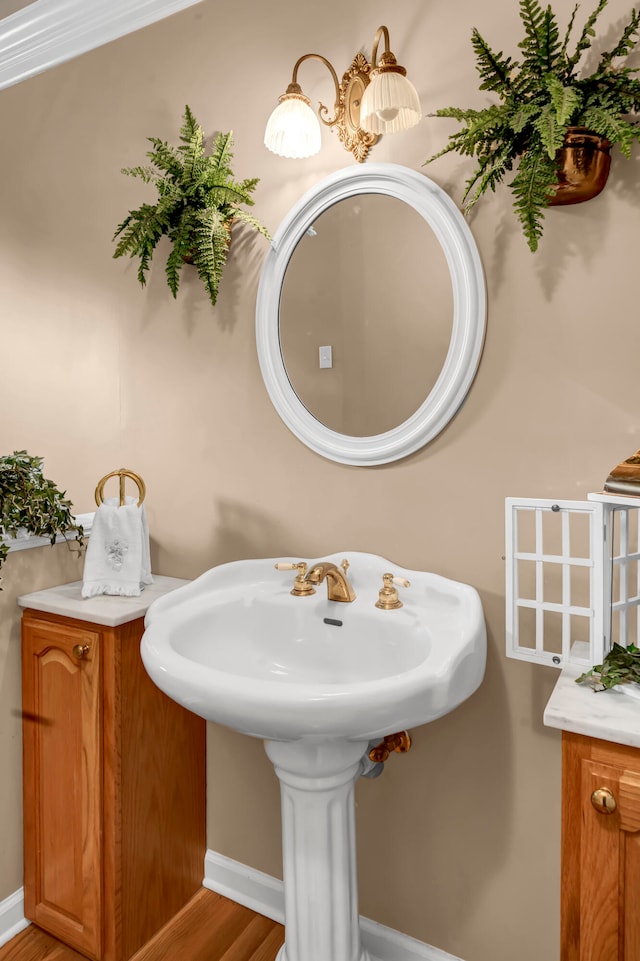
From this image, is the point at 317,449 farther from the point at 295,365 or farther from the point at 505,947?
the point at 505,947

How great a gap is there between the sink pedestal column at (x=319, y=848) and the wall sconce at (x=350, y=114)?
4.37 ft

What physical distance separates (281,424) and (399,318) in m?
0.42

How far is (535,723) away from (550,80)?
1.29 metres

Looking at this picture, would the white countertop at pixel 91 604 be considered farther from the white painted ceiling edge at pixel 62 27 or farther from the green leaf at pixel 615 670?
the white painted ceiling edge at pixel 62 27

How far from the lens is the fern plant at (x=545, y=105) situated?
1077 millimetres

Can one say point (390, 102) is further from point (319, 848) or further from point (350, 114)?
point (319, 848)

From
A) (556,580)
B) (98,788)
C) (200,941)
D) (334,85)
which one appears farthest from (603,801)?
(334,85)

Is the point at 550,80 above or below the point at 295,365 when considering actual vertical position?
above

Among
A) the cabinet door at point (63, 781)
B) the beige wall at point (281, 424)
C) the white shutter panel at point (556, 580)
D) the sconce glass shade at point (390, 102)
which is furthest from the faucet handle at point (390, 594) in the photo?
the sconce glass shade at point (390, 102)

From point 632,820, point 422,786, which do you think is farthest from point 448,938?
point 632,820

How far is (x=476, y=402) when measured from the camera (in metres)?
1.36

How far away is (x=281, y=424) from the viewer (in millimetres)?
1628

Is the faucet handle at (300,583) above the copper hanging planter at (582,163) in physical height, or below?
below

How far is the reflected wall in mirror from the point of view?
1405 mm
